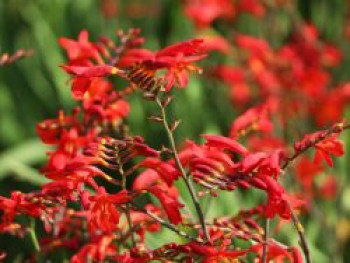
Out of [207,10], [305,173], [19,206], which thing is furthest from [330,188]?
[19,206]

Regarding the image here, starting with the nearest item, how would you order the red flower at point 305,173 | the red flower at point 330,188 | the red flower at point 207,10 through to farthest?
the red flower at point 305,173, the red flower at point 330,188, the red flower at point 207,10

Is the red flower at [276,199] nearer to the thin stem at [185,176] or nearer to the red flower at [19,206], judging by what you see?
the thin stem at [185,176]

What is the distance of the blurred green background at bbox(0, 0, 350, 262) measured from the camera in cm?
354

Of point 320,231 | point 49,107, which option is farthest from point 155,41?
point 320,231

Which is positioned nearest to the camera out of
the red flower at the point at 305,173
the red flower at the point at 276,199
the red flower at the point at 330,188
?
the red flower at the point at 276,199

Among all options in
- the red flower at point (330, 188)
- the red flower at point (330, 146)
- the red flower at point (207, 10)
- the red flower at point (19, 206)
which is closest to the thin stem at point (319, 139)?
the red flower at point (330, 146)

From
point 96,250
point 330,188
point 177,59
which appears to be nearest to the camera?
point 177,59

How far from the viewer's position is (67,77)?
400cm

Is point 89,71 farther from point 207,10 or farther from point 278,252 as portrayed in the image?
point 207,10

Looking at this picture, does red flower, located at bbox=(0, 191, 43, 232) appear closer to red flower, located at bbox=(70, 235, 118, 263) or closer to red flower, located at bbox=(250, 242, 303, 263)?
red flower, located at bbox=(70, 235, 118, 263)

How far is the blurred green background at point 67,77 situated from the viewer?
354 cm

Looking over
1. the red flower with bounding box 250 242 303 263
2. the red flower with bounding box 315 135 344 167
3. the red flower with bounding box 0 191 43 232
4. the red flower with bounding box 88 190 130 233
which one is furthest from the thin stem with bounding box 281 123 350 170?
the red flower with bounding box 0 191 43 232

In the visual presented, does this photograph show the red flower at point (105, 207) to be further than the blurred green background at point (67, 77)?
No

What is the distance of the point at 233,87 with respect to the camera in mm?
4262
